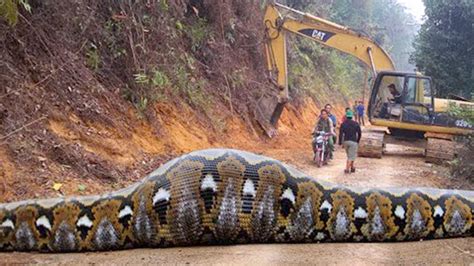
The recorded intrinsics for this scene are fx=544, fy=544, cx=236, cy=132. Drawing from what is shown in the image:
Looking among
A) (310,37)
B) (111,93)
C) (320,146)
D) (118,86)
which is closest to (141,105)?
(118,86)

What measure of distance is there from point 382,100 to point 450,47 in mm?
12357

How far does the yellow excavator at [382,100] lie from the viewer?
1862cm

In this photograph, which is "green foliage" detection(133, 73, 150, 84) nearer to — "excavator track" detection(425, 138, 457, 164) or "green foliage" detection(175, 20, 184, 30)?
"green foliage" detection(175, 20, 184, 30)

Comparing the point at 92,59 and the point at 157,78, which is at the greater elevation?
the point at 92,59

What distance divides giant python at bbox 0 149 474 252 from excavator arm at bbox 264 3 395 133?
14249mm

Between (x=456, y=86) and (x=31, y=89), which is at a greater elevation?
(x=456, y=86)

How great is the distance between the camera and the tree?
28.9 meters

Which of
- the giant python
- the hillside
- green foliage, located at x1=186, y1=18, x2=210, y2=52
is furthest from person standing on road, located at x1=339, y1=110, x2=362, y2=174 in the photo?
the giant python

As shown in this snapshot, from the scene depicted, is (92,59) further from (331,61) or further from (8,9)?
(331,61)

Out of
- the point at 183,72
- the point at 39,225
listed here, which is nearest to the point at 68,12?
the point at 183,72

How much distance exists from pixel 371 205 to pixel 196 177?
7.39ft

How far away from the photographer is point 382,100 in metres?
19.7

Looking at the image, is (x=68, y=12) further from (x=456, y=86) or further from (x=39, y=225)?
(x=456, y=86)

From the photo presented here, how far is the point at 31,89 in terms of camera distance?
10.6 m
